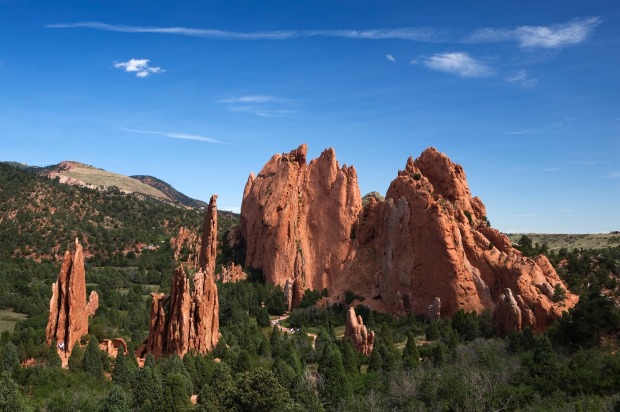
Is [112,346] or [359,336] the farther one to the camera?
[359,336]

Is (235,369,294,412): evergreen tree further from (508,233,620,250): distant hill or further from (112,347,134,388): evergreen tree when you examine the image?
(508,233,620,250): distant hill

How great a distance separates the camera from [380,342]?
54656mm

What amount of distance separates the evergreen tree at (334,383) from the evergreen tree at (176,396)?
30.0ft

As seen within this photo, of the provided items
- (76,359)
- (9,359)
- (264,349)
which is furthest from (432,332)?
(9,359)

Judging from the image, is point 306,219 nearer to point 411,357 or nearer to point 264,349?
point 264,349

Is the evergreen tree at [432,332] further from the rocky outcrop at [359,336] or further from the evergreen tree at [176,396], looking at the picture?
the evergreen tree at [176,396]

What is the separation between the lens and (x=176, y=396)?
35.2m

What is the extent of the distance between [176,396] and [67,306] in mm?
15450

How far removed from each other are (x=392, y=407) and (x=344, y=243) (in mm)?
47306

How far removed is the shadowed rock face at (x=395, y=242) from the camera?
6372 cm

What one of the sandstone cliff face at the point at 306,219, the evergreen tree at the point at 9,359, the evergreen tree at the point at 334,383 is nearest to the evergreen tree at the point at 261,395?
the evergreen tree at the point at 334,383

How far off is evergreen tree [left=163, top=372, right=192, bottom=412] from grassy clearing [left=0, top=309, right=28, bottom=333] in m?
35.9

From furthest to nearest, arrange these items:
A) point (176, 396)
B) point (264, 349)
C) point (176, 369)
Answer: point (264, 349)
point (176, 369)
point (176, 396)

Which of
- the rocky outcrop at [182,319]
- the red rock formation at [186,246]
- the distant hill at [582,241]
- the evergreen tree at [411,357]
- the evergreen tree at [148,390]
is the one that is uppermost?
the distant hill at [582,241]
